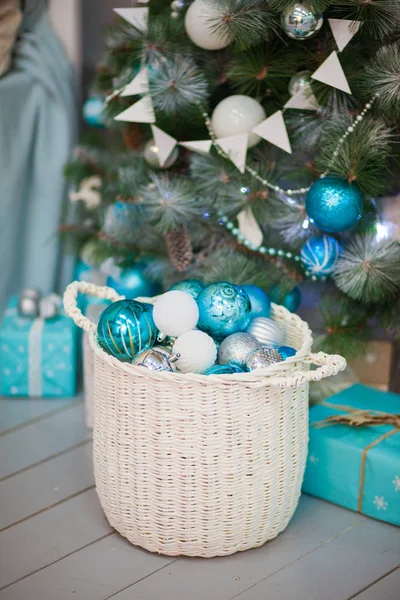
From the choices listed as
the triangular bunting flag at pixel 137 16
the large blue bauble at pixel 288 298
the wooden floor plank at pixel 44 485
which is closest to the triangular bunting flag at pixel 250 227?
the large blue bauble at pixel 288 298

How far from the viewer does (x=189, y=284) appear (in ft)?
4.24

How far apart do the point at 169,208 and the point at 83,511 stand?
2.01 feet

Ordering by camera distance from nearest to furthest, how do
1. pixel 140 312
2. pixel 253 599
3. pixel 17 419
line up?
pixel 253 599 → pixel 140 312 → pixel 17 419

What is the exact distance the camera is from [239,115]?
1.36 meters

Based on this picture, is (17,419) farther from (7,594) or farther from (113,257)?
(7,594)

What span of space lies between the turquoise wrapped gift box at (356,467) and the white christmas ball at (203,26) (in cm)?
74

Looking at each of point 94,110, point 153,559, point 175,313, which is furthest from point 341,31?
point 153,559

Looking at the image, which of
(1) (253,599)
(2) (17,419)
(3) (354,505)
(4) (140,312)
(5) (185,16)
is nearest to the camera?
(1) (253,599)

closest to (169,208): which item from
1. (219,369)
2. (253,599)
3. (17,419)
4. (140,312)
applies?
(140,312)

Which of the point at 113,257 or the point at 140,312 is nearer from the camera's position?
the point at 140,312

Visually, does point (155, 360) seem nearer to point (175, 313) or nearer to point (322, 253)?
point (175, 313)

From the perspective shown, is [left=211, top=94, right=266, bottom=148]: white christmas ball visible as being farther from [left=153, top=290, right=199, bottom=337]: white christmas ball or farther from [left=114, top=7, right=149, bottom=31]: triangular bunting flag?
[left=153, top=290, right=199, bottom=337]: white christmas ball

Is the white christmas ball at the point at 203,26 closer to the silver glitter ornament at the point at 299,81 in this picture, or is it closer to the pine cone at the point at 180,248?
the silver glitter ornament at the point at 299,81

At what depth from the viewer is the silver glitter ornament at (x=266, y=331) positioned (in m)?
1.24
